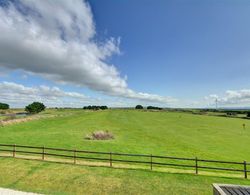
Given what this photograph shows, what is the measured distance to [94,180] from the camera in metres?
13.4

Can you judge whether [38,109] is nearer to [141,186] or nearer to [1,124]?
[1,124]

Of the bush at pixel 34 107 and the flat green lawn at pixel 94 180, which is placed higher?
the bush at pixel 34 107

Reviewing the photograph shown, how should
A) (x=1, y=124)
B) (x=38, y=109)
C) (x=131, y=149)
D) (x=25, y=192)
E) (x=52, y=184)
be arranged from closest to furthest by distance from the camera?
1. (x=25, y=192)
2. (x=52, y=184)
3. (x=131, y=149)
4. (x=1, y=124)
5. (x=38, y=109)

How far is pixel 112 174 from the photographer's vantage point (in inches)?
580

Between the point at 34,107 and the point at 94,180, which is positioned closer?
the point at 94,180

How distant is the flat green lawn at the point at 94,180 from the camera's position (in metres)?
12.1

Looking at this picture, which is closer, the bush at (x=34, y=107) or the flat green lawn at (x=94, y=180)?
the flat green lawn at (x=94, y=180)

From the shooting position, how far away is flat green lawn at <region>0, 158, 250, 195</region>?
1208 cm

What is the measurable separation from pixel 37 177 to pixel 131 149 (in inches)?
547

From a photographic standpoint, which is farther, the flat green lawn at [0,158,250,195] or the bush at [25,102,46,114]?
the bush at [25,102,46,114]

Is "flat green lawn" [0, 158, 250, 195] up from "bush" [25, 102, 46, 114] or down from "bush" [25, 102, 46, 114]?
down

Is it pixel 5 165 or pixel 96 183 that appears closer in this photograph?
pixel 96 183

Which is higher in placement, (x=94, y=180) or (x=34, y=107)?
(x=34, y=107)

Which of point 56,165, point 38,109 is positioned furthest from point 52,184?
point 38,109
